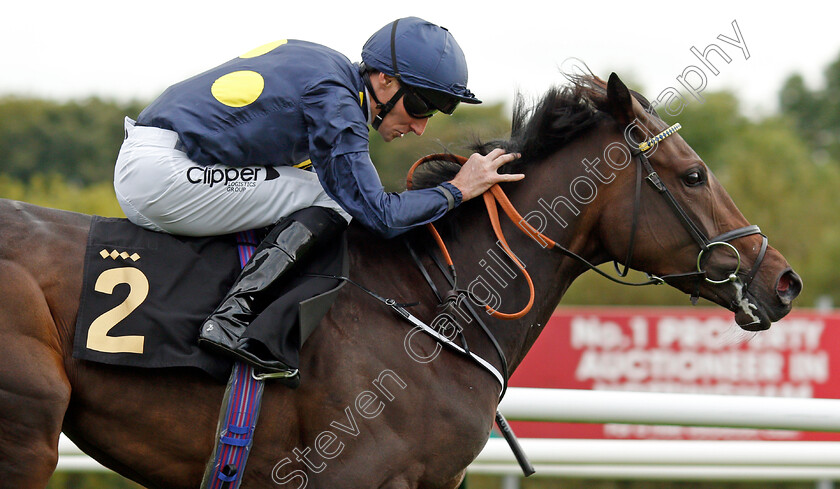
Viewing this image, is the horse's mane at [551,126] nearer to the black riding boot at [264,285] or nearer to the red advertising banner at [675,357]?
the black riding boot at [264,285]

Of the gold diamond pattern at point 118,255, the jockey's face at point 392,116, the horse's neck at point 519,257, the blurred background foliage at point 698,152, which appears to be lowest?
the blurred background foliage at point 698,152

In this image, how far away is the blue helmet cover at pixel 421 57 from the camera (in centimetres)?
326

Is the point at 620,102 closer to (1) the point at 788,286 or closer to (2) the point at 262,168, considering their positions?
(1) the point at 788,286

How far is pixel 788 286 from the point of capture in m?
3.37

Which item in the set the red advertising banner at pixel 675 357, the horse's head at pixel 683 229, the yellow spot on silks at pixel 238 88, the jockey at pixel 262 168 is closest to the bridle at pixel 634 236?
the horse's head at pixel 683 229

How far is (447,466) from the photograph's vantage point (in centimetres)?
308

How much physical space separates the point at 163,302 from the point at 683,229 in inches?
78.4

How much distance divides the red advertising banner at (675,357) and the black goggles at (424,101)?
537 centimetres

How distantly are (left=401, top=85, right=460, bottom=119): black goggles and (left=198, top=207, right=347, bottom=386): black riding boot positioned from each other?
22.0 inches

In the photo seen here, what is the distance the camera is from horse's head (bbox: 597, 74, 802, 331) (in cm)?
335

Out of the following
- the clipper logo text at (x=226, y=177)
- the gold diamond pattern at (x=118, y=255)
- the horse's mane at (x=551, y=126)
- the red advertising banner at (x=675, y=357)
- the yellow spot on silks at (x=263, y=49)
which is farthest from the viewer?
the red advertising banner at (x=675, y=357)

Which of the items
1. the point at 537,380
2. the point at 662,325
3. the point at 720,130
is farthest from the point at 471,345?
the point at 720,130

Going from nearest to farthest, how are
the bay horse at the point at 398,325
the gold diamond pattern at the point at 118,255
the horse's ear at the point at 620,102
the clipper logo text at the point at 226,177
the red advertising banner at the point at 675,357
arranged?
the bay horse at the point at 398,325 → the gold diamond pattern at the point at 118,255 → the clipper logo text at the point at 226,177 → the horse's ear at the point at 620,102 → the red advertising banner at the point at 675,357

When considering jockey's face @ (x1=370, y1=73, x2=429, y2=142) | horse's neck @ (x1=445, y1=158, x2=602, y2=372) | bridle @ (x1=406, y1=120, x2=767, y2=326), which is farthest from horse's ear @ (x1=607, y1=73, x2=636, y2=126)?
jockey's face @ (x1=370, y1=73, x2=429, y2=142)
